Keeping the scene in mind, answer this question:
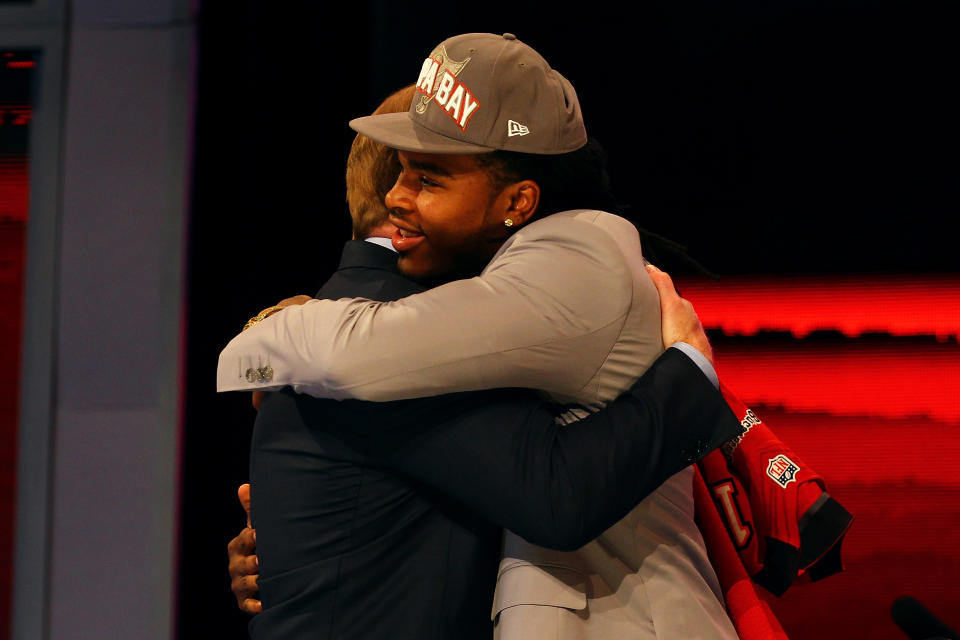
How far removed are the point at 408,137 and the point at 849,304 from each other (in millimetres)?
1403

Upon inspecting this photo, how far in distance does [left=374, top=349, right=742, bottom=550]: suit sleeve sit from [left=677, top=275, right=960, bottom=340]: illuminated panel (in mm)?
1264

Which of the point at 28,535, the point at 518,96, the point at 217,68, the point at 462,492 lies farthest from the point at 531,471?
the point at 28,535

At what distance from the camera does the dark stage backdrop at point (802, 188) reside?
235cm

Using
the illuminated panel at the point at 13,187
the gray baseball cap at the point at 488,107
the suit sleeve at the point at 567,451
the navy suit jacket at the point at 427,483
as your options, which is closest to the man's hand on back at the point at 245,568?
the navy suit jacket at the point at 427,483

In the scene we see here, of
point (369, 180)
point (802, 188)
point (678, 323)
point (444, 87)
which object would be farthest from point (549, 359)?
point (802, 188)

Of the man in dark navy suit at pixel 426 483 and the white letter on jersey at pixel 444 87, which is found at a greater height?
the white letter on jersey at pixel 444 87

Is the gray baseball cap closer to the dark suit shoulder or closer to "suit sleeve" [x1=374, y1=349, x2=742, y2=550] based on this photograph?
the dark suit shoulder

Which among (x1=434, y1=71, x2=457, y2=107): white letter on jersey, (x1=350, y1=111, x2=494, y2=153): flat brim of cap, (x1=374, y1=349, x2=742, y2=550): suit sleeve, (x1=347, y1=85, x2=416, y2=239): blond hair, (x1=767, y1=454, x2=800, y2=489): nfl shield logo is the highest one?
(x1=434, y1=71, x2=457, y2=107): white letter on jersey

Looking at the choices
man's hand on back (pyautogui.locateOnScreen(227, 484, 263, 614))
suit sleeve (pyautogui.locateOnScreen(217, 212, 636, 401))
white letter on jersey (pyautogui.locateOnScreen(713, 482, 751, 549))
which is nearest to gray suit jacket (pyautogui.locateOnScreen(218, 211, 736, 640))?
suit sleeve (pyautogui.locateOnScreen(217, 212, 636, 401))

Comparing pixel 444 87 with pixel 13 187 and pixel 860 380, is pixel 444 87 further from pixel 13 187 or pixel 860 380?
pixel 13 187

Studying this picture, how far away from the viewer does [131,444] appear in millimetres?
2928

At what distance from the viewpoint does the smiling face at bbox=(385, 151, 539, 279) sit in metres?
1.39

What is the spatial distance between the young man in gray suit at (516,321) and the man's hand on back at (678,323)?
0.07 feet

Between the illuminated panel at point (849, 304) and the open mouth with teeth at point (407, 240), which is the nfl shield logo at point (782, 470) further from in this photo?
the illuminated panel at point (849, 304)
